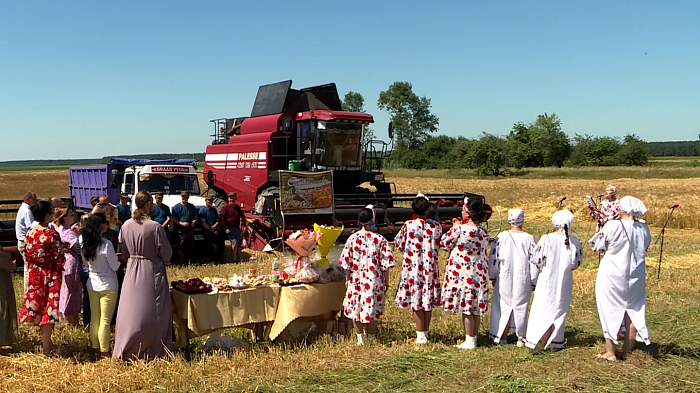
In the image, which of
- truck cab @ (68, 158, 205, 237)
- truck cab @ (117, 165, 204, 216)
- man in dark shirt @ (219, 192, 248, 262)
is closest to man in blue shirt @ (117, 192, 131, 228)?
truck cab @ (68, 158, 205, 237)

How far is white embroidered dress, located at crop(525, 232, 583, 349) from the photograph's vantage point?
671 cm

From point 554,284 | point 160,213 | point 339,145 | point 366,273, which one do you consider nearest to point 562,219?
point 554,284

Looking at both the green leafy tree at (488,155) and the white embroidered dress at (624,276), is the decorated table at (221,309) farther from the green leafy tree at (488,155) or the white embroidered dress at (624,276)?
the green leafy tree at (488,155)

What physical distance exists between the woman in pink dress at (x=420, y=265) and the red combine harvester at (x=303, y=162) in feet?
26.8

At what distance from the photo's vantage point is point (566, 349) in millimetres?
6859

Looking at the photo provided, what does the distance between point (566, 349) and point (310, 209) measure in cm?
897

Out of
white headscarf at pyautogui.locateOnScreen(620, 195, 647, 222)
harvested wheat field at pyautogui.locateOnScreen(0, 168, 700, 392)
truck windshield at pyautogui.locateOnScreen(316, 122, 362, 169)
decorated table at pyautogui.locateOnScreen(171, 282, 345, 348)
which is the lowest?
harvested wheat field at pyautogui.locateOnScreen(0, 168, 700, 392)

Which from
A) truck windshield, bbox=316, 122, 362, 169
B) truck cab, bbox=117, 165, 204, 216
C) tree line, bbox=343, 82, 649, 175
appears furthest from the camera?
tree line, bbox=343, 82, 649, 175

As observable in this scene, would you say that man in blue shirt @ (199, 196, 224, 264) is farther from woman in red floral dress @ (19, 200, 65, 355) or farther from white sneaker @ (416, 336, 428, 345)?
white sneaker @ (416, 336, 428, 345)

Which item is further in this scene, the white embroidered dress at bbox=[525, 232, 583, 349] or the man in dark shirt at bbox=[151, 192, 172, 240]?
the man in dark shirt at bbox=[151, 192, 172, 240]

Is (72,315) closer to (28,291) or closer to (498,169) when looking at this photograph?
(28,291)

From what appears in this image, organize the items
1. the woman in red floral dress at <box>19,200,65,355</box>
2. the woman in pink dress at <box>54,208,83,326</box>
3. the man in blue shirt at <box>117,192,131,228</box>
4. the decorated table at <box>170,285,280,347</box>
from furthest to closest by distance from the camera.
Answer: the man in blue shirt at <box>117,192,131,228</box>, the woman in pink dress at <box>54,208,83,326</box>, the woman in red floral dress at <box>19,200,65,355</box>, the decorated table at <box>170,285,280,347</box>

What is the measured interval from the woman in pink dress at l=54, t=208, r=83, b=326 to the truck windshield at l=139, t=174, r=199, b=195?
7492 millimetres

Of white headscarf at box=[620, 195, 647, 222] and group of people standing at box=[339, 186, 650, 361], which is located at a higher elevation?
white headscarf at box=[620, 195, 647, 222]
